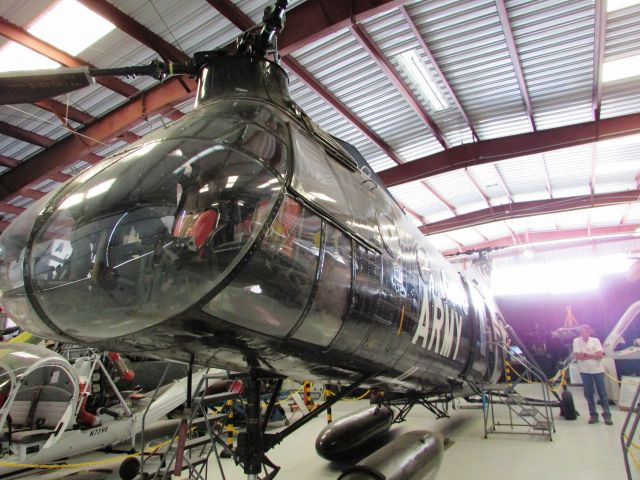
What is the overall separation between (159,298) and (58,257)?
18.0 inches

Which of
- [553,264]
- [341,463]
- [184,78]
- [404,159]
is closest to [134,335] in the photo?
[341,463]

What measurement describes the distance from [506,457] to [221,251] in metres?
5.90

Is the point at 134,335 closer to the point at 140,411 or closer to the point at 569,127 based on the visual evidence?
the point at 140,411

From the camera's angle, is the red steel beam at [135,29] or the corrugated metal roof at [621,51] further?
the corrugated metal roof at [621,51]

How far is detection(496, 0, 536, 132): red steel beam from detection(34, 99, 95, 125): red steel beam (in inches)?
304

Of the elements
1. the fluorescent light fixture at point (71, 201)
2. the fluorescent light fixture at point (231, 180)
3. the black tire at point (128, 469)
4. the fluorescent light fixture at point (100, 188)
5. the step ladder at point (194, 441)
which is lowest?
the black tire at point (128, 469)

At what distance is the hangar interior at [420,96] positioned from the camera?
6.36m

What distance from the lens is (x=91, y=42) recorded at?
6.88m

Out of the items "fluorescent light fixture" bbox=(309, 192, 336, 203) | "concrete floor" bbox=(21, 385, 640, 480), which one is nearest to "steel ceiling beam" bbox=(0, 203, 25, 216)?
"concrete floor" bbox=(21, 385, 640, 480)

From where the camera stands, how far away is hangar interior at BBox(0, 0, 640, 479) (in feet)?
20.9

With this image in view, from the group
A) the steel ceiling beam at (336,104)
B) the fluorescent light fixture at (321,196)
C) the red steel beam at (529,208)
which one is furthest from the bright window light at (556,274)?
the fluorescent light fixture at (321,196)

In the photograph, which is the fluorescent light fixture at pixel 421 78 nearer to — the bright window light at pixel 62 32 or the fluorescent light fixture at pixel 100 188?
the bright window light at pixel 62 32

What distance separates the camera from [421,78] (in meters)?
8.14

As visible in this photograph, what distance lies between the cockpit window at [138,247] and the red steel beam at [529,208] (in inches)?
580
